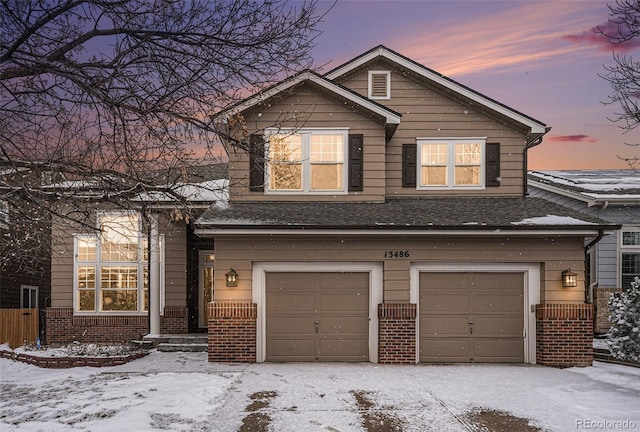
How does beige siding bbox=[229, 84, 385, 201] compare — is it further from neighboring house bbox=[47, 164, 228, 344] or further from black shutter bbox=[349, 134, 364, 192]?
neighboring house bbox=[47, 164, 228, 344]

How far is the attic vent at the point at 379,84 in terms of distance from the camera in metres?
16.0

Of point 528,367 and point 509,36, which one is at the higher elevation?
point 509,36

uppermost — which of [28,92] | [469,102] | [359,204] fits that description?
[469,102]

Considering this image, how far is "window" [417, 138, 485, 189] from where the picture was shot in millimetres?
15422

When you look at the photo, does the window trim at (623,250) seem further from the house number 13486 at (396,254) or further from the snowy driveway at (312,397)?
the house number 13486 at (396,254)

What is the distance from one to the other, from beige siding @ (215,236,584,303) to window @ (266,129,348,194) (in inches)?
70.0

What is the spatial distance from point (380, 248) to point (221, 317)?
413cm

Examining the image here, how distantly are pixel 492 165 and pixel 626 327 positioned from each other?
540 cm

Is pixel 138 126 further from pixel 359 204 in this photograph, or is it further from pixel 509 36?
pixel 509 36

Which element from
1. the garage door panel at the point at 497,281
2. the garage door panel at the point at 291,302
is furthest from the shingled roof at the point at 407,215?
the garage door panel at the point at 291,302

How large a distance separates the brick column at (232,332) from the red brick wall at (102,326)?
3554mm

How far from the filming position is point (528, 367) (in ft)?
42.5

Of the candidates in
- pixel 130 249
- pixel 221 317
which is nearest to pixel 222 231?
pixel 221 317

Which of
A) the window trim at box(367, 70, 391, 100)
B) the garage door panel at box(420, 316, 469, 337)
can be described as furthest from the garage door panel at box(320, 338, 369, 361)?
the window trim at box(367, 70, 391, 100)
